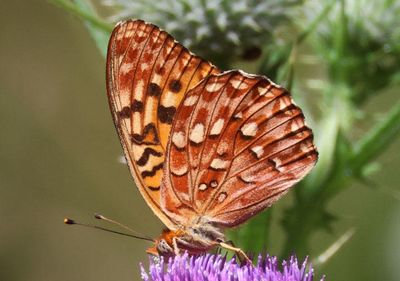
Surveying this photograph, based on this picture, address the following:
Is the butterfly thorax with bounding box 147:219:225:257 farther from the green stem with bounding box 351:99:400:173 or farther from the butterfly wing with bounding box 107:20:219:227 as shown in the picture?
the green stem with bounding box 351:99:400:173

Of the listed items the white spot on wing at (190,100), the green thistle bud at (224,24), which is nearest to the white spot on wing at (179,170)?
the white spot on wing at (190,100)

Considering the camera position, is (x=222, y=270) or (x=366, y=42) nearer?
(x=222, y=270)

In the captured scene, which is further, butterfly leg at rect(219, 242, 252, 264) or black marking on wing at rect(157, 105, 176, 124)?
black marking on wing at rect(157, 105, 176, 124)

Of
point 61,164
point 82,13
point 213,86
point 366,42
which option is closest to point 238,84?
point 213,86

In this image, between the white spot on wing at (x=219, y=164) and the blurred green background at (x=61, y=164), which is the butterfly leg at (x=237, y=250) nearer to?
the white spot on wing at (x=219, y=164)

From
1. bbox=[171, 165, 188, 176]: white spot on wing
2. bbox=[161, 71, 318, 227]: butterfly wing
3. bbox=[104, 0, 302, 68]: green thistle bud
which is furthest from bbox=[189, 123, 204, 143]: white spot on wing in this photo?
bbox=[104, 0, 302, 68]: green thistle bud

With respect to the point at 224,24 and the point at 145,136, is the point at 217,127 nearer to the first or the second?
the point at 145,136
